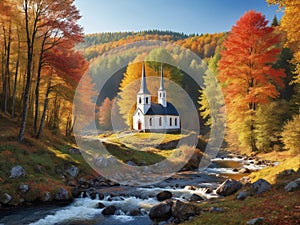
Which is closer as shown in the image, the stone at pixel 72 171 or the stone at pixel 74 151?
the stone at pixel 72 171

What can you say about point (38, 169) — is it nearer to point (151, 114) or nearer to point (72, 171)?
point (72, 171)

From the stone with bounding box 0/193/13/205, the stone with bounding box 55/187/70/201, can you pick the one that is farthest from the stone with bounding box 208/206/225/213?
the stone with bounding box 0/193/13/205

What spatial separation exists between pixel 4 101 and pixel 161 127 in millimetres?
23584

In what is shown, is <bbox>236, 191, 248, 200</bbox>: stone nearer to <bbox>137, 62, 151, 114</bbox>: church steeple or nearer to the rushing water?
the rushing water

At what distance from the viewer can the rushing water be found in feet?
39.5

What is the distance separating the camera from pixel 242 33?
27.9 m

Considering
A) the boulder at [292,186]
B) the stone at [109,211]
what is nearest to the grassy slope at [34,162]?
the stone at [109,211]

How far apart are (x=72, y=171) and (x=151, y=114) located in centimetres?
2311

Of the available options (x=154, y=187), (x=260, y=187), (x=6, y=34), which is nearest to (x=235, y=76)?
(x=154, y=187)

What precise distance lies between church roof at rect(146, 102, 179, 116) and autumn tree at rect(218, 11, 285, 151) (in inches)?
584

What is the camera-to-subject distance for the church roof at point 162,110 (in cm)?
4207

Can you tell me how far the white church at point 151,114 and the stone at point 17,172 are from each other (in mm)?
25262

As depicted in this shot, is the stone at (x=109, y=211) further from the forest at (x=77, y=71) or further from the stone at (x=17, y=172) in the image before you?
the forest at (x=77, y=71)

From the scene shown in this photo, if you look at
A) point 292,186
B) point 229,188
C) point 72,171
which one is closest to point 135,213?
point 229,188
